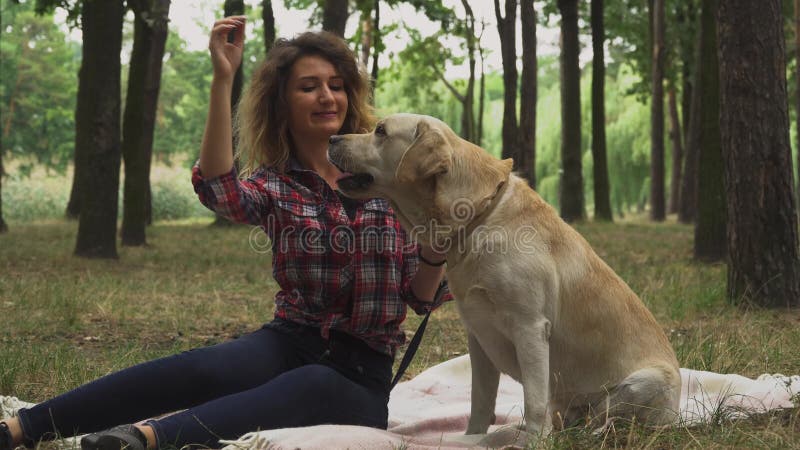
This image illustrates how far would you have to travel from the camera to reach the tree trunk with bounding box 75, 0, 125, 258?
1169 centimetres

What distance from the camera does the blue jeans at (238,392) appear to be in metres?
3.65

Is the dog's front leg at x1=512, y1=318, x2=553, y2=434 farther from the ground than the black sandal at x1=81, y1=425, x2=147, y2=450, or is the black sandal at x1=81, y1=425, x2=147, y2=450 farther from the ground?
the dog's front leg at x1=512, y1=318, x2=553, y2=434

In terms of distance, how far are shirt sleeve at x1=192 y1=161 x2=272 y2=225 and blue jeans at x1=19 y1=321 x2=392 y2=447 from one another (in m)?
0.60

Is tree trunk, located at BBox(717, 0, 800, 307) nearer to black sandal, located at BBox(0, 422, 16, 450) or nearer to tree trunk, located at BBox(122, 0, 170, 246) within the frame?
black sandal, located at BBox(0, 422, 16, 450)

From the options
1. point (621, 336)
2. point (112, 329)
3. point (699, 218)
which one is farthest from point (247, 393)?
point (699, 218)

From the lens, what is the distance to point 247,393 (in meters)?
3.79

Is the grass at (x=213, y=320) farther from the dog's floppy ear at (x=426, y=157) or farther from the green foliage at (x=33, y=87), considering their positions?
the green foliage at (x=33, y=87)

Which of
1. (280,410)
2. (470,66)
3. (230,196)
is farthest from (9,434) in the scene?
(470,66)

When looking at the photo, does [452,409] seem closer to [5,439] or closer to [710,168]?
[5,439]

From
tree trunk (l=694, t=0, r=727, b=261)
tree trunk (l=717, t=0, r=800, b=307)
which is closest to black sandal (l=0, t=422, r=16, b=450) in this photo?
tree trunk (l=717, t=0, r=800, b=307)

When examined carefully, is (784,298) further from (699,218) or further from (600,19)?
(600,19)

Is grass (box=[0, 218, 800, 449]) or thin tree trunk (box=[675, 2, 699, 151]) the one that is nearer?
grass (box=[0, 218, 800, 449])

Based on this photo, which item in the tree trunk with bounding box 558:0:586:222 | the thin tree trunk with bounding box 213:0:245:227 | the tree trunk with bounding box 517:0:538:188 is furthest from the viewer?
the tree trunk with bounding box 558:0:586:222

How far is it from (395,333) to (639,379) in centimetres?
119
